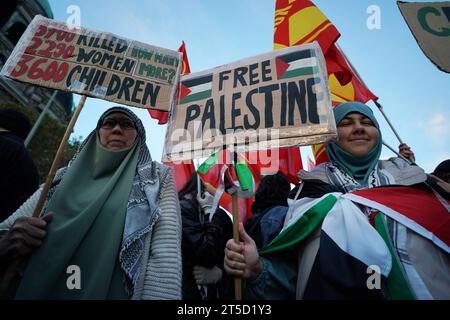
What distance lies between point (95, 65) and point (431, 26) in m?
2.55

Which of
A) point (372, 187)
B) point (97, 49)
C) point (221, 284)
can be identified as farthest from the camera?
point (221, 284)

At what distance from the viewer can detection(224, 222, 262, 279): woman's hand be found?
4.45ft

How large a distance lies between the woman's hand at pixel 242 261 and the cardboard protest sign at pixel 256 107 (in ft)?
1.90

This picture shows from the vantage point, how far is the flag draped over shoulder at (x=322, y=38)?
3672 mm

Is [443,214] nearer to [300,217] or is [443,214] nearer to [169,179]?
[300,217]

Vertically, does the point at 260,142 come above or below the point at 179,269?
above

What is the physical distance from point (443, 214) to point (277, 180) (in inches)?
54.0

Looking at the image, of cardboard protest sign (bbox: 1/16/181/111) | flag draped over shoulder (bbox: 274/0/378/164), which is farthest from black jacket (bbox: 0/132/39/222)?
flag draped over shoulder (bbox: 274/0/378/164)

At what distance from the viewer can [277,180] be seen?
8.43 ft

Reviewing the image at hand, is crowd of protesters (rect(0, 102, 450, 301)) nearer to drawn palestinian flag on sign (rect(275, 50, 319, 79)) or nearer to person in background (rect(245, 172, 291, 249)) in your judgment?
person in background (rect(245, 172, 291, 249))

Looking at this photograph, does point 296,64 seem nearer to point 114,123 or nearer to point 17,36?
point 114,123

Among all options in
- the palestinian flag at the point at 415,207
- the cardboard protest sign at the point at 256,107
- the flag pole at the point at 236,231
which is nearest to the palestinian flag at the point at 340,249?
the palestinian flag at the point at 415,207

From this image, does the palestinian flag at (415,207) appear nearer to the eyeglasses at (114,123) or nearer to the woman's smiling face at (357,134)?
the woman's smiling face at (357,134)
